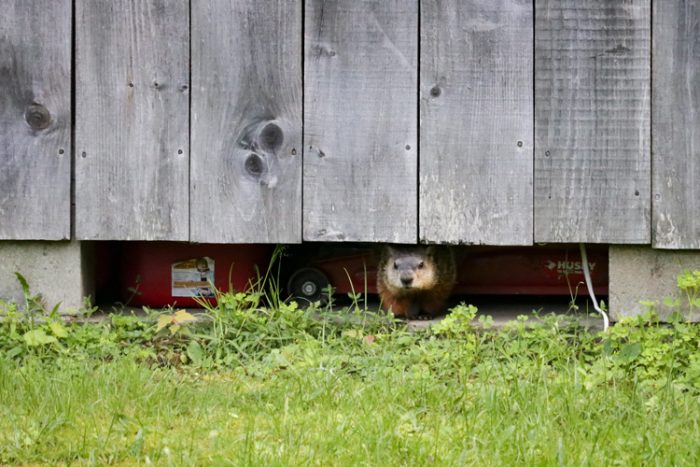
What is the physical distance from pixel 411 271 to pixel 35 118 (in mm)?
2108

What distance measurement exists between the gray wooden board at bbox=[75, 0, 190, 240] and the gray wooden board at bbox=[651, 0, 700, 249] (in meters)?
2.33

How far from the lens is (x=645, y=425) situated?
3219 millimetres

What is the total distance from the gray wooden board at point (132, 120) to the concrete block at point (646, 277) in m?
2.21

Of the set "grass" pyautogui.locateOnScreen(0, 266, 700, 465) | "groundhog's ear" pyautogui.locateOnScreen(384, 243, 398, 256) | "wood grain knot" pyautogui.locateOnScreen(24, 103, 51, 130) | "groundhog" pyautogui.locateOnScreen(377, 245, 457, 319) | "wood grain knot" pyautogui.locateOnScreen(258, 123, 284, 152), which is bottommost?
"grass" pyautogui.locateOnScreen(0, 266, 700, 465)

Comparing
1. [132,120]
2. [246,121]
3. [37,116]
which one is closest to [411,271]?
[246,121]

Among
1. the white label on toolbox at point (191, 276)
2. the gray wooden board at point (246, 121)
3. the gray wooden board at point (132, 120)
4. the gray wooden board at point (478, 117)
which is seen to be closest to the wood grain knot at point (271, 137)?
the gray wooden board at point (246, 121)

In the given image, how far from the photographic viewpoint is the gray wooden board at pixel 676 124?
4637 millimetres

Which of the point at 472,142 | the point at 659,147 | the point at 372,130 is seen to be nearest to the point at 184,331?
the point at 372,130

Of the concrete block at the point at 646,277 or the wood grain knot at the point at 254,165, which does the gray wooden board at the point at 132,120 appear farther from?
the concrete block at the point at 646,277

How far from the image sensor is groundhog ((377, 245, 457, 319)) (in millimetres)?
5230

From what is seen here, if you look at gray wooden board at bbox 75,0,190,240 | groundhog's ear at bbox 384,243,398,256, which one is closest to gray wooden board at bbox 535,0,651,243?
groundhog's ear at bbox 384,243,398,256

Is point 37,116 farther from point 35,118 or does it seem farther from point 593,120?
point 593,120

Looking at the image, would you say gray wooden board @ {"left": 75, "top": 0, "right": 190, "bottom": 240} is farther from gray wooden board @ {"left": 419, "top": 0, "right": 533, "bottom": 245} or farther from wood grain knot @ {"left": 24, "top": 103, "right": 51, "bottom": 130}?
gray wooden board @ {"left": 419, "top": 0, "right": 533, "bottom": 245}

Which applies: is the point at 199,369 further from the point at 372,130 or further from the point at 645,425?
the point at 645,425
